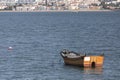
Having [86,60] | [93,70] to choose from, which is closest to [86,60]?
[86,60]

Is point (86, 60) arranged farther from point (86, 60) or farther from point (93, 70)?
point (93, 70)

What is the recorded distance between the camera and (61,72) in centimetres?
5462

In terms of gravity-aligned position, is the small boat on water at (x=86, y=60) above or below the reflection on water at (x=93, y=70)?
above

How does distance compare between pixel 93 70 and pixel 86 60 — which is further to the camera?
pixel 86 60

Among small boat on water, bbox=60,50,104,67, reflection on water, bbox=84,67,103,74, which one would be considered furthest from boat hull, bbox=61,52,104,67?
reflection on water, bbox=84,67,103,74

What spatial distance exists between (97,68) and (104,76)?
11.9 ft

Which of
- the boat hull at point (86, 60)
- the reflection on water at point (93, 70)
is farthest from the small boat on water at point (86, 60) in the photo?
the reflection on water at point (93, 70)

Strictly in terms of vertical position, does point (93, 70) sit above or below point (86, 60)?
below

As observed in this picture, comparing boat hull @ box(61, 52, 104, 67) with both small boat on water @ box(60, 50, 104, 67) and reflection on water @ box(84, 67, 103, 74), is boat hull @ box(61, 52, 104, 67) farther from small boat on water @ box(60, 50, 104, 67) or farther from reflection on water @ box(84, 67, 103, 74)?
reflection on water @ box(84, 67, 103, 74)

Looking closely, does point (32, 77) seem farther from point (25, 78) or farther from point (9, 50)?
point (9, 50)

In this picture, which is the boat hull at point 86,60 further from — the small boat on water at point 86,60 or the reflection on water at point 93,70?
the reflection on water at point 93,70

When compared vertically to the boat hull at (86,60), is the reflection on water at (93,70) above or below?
below

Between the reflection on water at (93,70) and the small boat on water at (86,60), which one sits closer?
the reflection on water at (93,70)

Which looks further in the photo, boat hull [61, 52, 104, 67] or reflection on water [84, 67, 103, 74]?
boat hull [61, 52, 104, 67]
